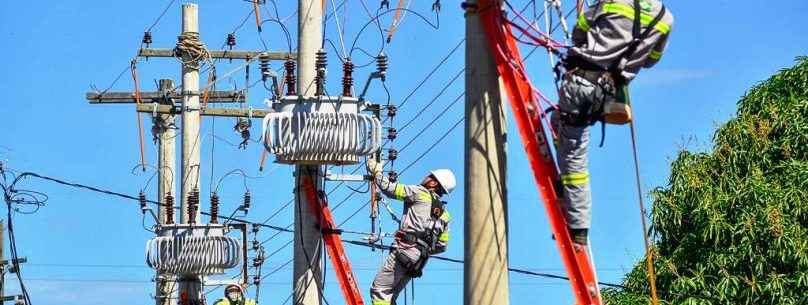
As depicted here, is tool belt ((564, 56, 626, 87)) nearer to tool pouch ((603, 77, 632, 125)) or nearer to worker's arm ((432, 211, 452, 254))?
tool pouch ((603, 77, 632, 125))

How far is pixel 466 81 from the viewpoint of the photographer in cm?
1097

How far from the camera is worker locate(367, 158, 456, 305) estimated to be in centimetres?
1495

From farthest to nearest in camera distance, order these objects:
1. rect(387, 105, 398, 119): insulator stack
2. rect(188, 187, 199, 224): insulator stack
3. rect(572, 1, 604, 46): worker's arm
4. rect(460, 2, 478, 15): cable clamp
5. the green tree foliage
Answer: rect(188, 187, 199, 224): insulator stack < the green tree foliage < rect(387, 105, 398, 119): insulator stack < rect(460, 2, 478, 15): cable clamp < rect(572, 1, 604, 46): worker's arm

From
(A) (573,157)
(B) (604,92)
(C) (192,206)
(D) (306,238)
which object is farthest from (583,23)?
(C) (192,206)

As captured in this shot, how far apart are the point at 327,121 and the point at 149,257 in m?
6.23

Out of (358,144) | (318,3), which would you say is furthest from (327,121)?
(318,3)

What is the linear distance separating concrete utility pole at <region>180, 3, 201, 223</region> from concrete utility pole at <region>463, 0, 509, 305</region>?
13.0 metres

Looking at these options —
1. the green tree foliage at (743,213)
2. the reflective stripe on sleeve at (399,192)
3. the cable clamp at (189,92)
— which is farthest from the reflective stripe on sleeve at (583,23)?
the cable clamp at (189,92)

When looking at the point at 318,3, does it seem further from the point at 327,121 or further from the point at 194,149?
the point at 194,149

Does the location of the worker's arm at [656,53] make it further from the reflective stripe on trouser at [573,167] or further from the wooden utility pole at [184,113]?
the wooden utility pole at [184,113]

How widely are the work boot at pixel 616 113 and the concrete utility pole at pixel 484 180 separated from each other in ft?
1.95

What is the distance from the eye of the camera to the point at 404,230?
15094 mm

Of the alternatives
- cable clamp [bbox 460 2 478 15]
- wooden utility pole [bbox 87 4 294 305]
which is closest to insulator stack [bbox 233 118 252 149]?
wooden utility pole [bbox 87 4 294 305]

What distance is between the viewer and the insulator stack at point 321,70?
15.1 m
